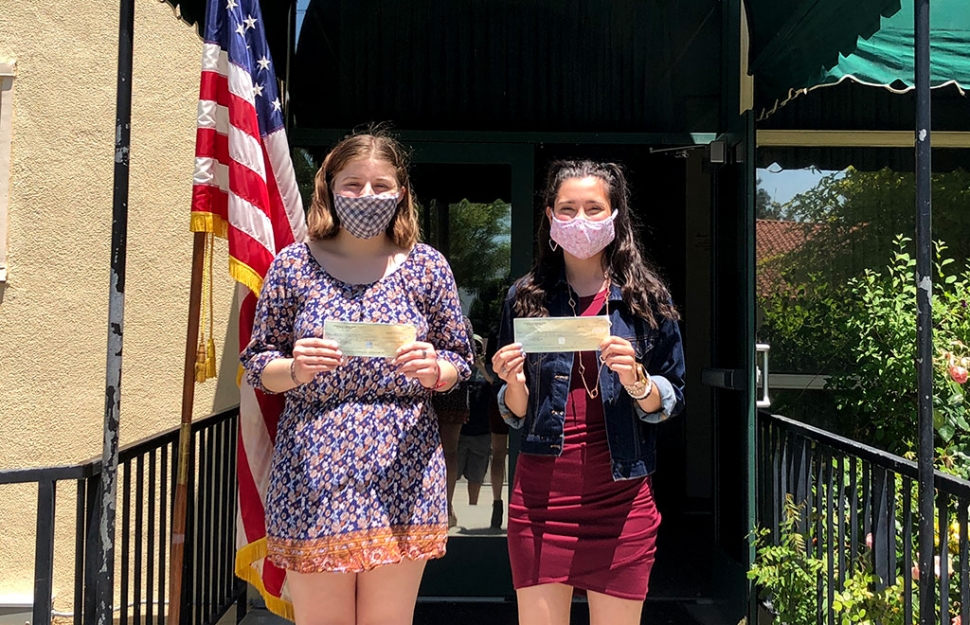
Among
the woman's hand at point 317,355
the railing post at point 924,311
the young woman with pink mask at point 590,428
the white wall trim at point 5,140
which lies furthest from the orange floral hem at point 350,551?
the white wall trim at point 5,140

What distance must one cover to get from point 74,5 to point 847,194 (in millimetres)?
4292

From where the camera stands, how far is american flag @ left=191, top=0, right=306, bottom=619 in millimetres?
2580

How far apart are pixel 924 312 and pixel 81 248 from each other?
393 centimetres

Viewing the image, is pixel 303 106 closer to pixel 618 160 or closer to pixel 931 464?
pixel 618 160

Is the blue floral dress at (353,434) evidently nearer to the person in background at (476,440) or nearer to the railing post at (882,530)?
the railing post at (882,530)

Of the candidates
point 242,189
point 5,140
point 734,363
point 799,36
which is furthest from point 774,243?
point 5,140

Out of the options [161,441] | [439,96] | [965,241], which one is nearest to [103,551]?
[161,441]

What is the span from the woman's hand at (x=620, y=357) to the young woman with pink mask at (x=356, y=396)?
42cm

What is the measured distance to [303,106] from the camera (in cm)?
402

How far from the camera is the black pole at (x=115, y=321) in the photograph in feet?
7.23

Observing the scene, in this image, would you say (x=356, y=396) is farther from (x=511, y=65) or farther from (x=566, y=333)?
(x=511, y=65)

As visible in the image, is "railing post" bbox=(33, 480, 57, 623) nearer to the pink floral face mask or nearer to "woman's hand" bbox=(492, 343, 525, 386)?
"woman's hand" bbox=(492, 343, 525, 386)

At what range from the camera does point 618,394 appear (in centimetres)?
221

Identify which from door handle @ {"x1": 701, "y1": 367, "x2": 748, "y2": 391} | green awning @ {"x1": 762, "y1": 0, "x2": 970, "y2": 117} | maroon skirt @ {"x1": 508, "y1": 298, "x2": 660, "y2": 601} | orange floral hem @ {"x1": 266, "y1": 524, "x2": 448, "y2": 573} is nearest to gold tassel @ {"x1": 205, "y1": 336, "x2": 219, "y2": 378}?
orange floral hem @ {"x1": 266, "y1": 524, "x2": 448, "y2": 573}
